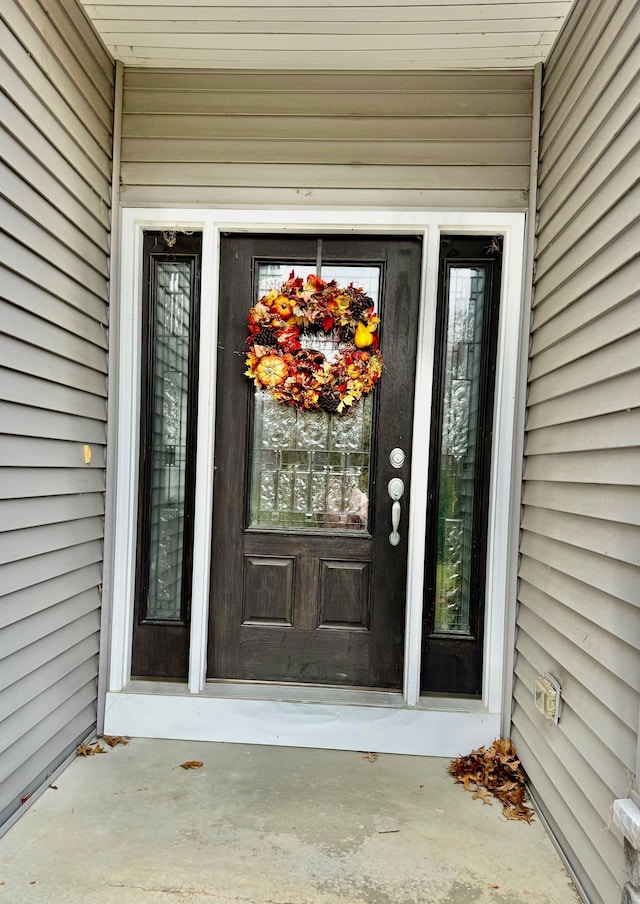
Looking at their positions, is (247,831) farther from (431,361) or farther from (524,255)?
(524,255)

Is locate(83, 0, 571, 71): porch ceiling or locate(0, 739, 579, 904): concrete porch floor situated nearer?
locate(0, 739, 579, 904): concrete porch floor

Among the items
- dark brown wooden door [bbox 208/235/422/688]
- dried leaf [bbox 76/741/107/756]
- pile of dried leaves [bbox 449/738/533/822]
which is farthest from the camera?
dark brown wooden door [bbox 208/235/422/688]

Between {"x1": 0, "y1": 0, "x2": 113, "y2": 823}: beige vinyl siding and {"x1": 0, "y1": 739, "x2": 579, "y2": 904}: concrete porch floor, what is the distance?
0.73 ft

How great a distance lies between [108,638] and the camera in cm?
222

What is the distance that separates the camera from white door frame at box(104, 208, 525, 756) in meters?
2.13

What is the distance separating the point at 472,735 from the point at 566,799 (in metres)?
0.54

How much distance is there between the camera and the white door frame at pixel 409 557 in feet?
7.00

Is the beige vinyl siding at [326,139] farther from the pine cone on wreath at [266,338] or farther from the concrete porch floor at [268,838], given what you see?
the concrete porch floor at [268,838]

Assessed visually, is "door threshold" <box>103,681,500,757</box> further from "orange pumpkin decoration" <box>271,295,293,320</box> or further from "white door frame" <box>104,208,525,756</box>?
"orange pumpkin decoration" <box>271,295,293,320</box>

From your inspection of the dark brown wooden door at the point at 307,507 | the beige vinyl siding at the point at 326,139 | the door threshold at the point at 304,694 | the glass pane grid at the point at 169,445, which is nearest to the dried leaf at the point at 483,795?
the door threshold at the point at 304,694

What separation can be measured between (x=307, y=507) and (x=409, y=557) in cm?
47

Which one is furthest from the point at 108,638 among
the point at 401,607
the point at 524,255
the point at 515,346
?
the point at 524,255

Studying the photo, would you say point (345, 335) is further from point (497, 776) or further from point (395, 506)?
point (497, 776)

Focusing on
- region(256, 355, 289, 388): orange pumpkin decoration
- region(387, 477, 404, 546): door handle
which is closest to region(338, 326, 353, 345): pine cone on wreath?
region(256, 355, 289, 388): orange pumpkin decoration
